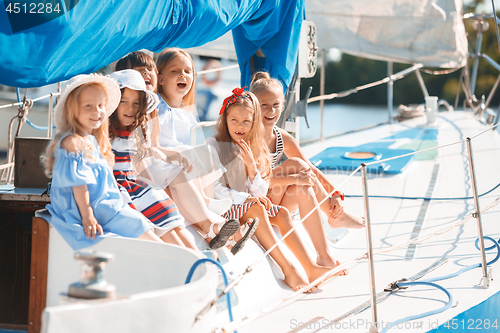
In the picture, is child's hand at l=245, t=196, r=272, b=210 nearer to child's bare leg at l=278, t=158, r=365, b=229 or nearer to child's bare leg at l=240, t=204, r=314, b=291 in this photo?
child's bare leg at l=240, t=204, r=314, b=291

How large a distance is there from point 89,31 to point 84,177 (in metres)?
0.47

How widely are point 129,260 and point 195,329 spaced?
0.39 m

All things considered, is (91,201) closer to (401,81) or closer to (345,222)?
(345,222)

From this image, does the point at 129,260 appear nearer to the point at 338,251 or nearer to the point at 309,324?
the point at 309,324

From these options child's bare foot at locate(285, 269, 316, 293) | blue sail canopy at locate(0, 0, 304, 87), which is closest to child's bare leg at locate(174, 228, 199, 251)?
child's bare foot at locate(285, 269, 316, 293)

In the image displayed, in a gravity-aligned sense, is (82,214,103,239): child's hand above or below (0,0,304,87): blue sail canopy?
below

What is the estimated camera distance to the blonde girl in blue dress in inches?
65.8

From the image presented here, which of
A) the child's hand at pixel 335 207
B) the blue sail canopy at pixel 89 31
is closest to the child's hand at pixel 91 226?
the blue sail canopy at pixel 89 31

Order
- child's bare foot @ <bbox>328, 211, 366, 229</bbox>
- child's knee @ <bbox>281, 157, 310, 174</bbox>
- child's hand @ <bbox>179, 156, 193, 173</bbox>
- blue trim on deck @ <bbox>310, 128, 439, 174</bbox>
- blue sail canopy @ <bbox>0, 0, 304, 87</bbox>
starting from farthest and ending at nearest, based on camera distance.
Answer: blue trim on deck @ <bbox>310, 128, 439, 174</bbox> < child's bare foot @ <bbox>328, 211, 366, 229</bbox> < child's knee @ <bbox>281, 157, 310, 174</bbox> < child's hand @ <bbox>179, 156, 193, 173</bbox> < blue sail canopy @ <bbox>0, 0, 304, 87</bbox>

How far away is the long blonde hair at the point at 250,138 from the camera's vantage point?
7.92 feet

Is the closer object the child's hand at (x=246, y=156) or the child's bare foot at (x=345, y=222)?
the child's hand at (x=246, y=156)

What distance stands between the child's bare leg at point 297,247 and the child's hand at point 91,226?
936mm

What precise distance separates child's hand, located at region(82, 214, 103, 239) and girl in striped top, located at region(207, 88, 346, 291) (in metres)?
0.71

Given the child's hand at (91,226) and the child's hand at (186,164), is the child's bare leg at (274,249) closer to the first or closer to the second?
the child's hand at (186,164)
